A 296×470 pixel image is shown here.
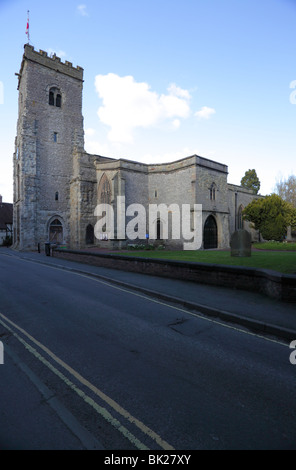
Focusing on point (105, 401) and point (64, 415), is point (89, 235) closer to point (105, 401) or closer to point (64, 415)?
point (105, 401)

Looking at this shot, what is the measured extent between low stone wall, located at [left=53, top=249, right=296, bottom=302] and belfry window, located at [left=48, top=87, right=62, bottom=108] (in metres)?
29.2

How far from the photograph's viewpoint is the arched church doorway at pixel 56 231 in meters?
32.1

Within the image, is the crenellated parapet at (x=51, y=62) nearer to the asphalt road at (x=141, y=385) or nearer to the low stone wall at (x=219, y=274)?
the low stone wall at (x=219, y=274)

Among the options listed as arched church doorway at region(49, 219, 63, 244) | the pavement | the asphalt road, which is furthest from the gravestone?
arched church doorway at region(49, 219, 63, 244)

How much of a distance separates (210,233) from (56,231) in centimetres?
2063

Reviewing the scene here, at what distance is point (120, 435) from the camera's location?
8.00 ft

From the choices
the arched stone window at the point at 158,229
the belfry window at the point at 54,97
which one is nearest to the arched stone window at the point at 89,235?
the arched stone window at the point at 158,229

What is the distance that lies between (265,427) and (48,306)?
19.4ft

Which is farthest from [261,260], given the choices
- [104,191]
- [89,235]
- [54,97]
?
[54,97]

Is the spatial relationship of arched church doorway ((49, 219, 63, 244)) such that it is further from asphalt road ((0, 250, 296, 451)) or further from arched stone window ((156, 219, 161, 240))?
asphalt road ((0, 250, 296, 451))
